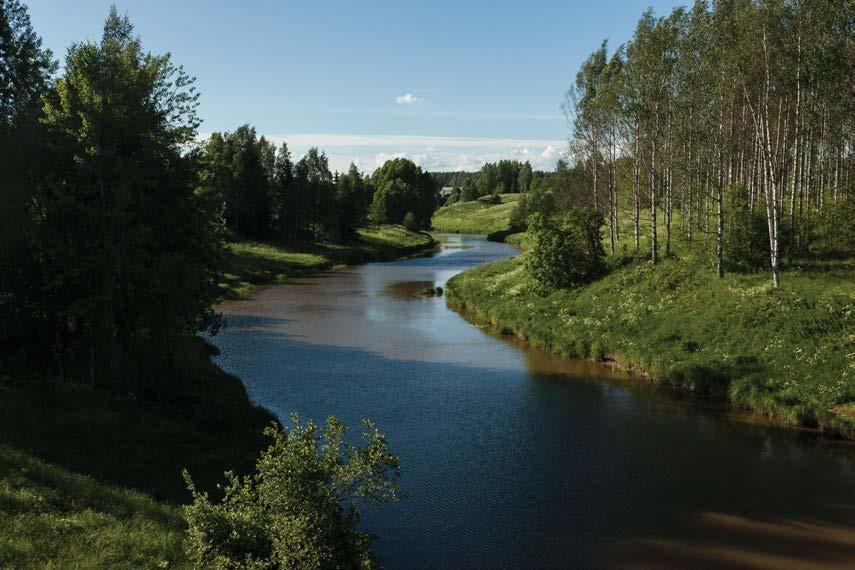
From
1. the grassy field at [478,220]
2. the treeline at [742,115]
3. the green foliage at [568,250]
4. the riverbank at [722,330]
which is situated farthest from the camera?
the grassy field at [478,220]

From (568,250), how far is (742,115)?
40.5 feet

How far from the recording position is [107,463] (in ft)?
46.8

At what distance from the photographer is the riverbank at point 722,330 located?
872 inches

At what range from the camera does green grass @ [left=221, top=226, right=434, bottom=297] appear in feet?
199

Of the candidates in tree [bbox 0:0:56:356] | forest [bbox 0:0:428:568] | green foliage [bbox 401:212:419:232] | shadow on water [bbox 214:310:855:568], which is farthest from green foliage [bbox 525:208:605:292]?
green foliage [bbox 401:212:419:232]

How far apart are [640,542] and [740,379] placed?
12.3m

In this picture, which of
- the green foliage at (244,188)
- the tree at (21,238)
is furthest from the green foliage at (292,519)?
the green foliage at (244,188)

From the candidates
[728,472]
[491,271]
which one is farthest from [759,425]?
[491,271]

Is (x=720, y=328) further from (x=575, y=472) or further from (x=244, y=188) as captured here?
(x=244, y=188)

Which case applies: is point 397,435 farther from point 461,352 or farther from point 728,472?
point 461,352

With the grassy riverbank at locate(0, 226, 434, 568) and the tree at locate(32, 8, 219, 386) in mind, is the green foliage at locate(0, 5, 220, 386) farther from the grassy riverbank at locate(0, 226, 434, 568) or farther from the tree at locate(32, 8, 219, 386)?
the grassy riverbank at locate(0, 226, 434, 568)

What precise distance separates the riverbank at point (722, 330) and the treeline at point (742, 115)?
6.21 ft

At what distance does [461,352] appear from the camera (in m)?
32.4

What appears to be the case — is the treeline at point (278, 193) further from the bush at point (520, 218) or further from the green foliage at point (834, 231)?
the green foliage at point (834, 231)
